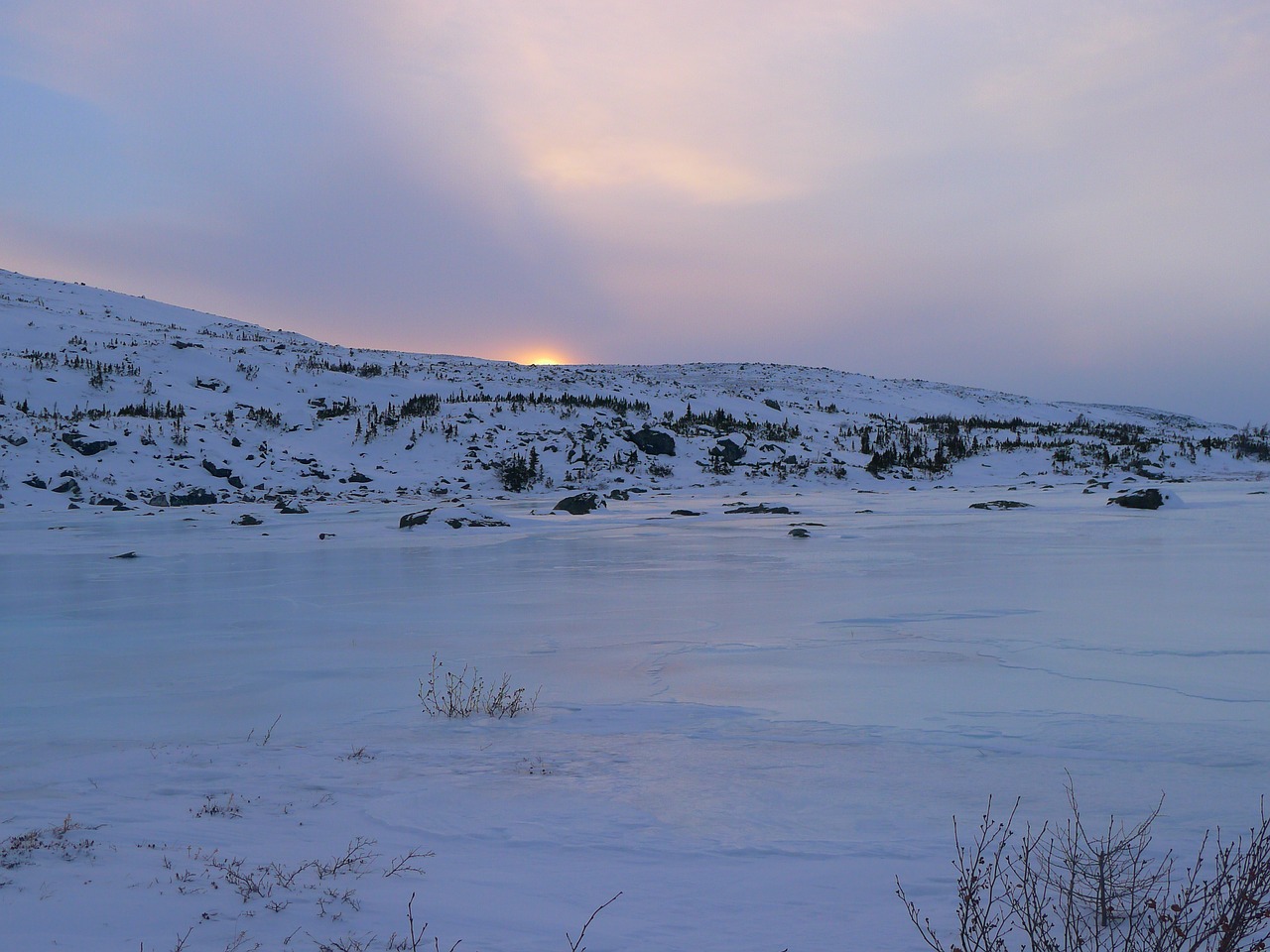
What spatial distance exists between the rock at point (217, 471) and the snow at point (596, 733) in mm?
9303

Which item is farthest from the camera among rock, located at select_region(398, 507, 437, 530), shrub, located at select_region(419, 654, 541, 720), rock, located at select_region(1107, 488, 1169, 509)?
rock, located at select_region(1107, 488, 1169, 509)

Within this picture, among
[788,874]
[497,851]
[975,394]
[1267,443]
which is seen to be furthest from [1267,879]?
[975,394]

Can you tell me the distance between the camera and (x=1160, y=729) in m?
4.21

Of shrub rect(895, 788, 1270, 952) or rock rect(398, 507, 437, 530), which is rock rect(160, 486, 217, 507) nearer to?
rock rect(398, 507, 437, 530)

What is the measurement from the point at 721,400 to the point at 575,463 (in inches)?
551

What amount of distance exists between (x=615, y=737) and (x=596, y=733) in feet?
0.41

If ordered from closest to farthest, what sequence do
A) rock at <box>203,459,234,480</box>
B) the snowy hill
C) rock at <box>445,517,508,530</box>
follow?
1. rock at <box>445,517,508,530</box>
2. the snowy hill
3. rock at <box>203,459,234,480</box>

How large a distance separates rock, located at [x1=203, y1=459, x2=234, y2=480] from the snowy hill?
8 cm

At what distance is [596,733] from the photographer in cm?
442

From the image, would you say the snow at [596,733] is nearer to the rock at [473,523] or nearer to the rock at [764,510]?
the rock at [473,523]

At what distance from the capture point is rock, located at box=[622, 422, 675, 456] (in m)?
26.3

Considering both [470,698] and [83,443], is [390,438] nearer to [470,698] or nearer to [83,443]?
[83,443]

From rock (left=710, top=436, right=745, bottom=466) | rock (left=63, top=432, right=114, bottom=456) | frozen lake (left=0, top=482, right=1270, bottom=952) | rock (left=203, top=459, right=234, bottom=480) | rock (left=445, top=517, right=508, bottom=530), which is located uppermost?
rock (left=710, top=436, right=745, bottom=466)

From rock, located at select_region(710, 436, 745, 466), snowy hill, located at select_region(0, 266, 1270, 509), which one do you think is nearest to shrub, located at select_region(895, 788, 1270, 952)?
snowy hill, located at select_region(0, 266, 1270, 509)
